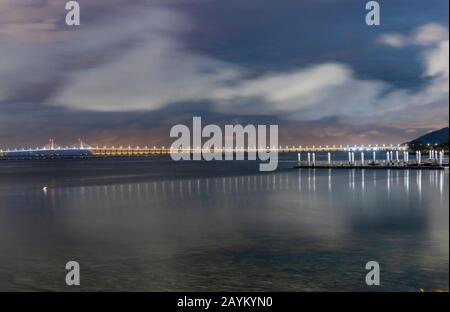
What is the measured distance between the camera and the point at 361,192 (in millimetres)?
34062

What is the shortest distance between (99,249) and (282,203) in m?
14.6

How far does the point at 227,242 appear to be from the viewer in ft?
55.1

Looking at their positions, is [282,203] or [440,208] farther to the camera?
[282,203]

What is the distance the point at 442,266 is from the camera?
12953mm

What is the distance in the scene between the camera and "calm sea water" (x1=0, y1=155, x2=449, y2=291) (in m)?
12.0

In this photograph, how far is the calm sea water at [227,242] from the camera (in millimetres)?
11977
